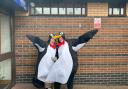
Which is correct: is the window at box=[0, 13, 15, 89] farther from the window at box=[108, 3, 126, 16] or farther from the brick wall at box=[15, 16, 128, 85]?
the window at box=[108, 3, 126, 16]

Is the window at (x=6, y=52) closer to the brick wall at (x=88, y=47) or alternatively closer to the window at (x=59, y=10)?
the brick wall at (x=88, y=47)

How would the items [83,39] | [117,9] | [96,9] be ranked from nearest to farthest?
[83,39] < [96,9] < [117,9]

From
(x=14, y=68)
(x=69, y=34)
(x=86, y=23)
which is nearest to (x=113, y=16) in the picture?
(x=86, y=23)

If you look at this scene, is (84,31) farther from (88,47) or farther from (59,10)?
(59,10)

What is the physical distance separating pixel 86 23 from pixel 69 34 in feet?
1.97

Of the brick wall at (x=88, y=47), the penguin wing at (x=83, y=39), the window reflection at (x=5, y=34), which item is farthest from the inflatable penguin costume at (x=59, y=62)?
the brick wall at (x=88, y=47)

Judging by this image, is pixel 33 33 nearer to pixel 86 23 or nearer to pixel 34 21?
pixel 34 21

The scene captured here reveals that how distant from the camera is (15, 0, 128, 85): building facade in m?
8.80

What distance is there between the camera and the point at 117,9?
29.5 feet

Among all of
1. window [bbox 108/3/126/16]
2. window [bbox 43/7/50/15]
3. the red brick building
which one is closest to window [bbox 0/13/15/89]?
the red brick building

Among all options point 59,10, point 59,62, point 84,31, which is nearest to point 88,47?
point 84,31

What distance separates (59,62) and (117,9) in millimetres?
2693

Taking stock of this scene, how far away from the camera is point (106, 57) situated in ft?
29.2

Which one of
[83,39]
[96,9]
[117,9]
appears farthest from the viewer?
[117,9]
